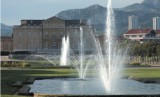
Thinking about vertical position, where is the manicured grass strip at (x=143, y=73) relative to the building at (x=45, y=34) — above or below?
below

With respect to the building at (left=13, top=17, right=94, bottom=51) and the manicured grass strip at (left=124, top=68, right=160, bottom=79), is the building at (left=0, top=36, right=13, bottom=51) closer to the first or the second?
the building at (left=13, top=17, right=94, bottom=51)

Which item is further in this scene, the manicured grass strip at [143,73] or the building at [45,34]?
the building at [45,34]

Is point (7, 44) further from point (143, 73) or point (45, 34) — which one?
point (143, 73)

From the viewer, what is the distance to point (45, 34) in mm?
103000

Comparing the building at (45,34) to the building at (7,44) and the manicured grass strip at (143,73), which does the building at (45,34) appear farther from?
the manicured grass strip at (143,73)

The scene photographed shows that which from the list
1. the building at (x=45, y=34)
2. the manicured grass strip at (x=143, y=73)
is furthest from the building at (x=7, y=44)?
the manicured grass strip at (x=143, y=73)

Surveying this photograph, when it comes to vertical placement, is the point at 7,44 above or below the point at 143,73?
above

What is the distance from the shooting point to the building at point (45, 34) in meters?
102

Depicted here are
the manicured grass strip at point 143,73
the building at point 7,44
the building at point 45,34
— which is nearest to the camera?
the manicured grass strip at point 143,73

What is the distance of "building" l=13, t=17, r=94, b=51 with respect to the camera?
334 feet

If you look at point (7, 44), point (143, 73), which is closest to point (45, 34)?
point (7, 44)

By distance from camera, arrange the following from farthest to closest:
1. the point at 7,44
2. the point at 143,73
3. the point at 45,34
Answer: the point at 7,44 < the point at 45,34 < the point at 143,73

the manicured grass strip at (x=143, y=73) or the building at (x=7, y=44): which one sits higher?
the building at (x=7, y=44)

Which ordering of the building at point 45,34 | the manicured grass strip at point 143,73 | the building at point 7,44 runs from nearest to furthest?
1. the manicured grass strip at point 143,73
2. the building at point 45,34
3. the building at point 7,44
